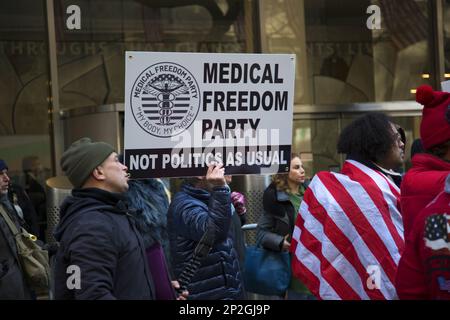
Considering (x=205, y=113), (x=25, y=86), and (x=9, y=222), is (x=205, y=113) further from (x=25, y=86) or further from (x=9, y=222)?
(x=25, y=86)

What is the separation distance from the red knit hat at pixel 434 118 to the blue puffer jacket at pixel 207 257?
1.94 meters

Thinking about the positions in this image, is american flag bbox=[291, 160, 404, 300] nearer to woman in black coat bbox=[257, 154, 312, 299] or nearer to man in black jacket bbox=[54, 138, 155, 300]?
man in black jacket bbox=[54, 138, 155, 300]

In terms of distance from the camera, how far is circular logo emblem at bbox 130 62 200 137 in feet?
15.0

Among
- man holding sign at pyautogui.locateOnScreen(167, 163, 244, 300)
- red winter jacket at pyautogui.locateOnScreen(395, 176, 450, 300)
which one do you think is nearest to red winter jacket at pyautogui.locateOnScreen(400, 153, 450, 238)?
red winter jacket at pyautogui.locateOnScreen(395, 176, 450, 300)

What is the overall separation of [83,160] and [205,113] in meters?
1.07

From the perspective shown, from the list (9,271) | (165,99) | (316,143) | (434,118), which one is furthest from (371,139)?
(316,143)

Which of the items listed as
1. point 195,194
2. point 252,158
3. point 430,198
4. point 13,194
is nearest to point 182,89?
point 252,158

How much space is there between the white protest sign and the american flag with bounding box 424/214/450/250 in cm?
180

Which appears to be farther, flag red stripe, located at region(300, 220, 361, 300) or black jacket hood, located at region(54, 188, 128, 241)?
flag red stripe, located at region(300, 220, 361, 300)

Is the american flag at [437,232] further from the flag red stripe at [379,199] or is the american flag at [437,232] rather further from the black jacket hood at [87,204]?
the black jacket hood at [87,204]

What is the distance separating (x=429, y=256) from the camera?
9.92ft

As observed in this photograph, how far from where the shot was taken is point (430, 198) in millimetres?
3201

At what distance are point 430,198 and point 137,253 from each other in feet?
4.01

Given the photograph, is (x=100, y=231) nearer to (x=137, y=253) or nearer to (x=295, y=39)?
(x=137, y=253)
